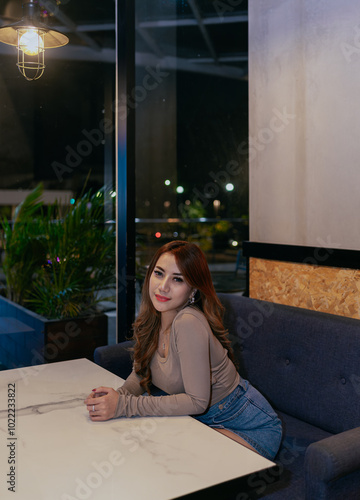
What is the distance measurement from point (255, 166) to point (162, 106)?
100 centimetres

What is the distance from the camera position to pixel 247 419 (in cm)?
188

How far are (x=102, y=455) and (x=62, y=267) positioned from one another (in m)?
2.40

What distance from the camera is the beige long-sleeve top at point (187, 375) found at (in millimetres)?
1669

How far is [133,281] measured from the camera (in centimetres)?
365

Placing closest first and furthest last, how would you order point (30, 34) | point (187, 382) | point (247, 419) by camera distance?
point (187, 382) < point (247, 419) < point (30, 34)

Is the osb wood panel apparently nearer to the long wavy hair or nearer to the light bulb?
the long wavy hair

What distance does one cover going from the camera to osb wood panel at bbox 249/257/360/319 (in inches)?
100

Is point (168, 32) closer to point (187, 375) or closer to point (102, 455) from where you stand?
point (187, 375)

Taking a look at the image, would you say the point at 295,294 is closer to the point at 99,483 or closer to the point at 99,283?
the point at 99,283

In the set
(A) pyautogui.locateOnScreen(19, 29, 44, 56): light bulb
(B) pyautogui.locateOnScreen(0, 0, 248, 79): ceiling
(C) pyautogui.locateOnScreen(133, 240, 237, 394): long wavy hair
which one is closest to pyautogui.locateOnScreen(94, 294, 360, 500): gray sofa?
(C) pyautogui.locateOnScreen(133, 240, 237, 394): long wavy hair

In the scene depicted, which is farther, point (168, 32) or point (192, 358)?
point (168, 32)

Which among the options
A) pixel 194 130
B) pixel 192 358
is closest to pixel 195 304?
pixel 192 358

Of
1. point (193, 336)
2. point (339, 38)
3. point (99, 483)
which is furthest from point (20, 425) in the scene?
point (339, 38)

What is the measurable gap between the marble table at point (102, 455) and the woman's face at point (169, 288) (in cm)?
42
